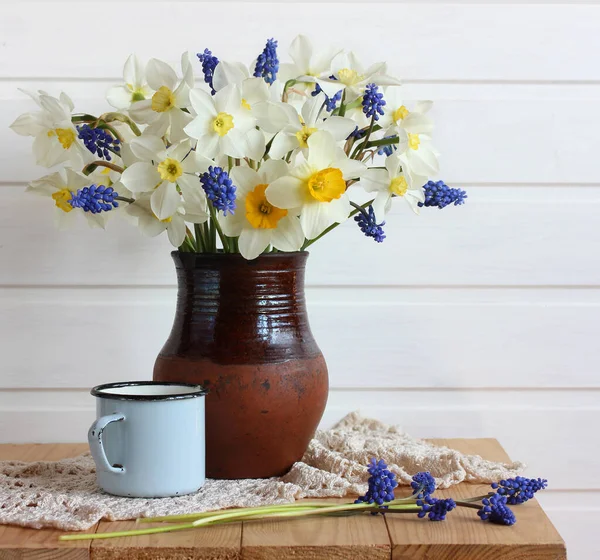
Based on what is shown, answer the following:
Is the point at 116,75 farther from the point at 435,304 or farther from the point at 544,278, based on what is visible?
the point at 544,278

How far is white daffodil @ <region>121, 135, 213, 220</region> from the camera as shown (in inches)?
31.2

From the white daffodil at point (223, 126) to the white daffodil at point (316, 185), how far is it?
0.06 m

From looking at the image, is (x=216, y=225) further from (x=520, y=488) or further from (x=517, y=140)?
(x=517, y=140)

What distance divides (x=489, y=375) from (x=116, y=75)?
0.71 meters

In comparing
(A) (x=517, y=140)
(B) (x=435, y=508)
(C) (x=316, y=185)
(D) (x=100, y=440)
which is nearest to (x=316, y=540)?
(B) (x=435, y=508)

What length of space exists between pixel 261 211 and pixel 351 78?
7.3 inches

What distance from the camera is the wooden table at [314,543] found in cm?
66

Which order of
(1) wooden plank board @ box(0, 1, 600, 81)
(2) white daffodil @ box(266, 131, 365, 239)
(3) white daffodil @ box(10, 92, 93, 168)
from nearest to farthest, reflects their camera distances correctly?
(2) white daffodil @ box(266, 131, 365, 239), (3) white daffodil @ box(10, 92, 93, 168), (1) wooden plank board @ box(0, 1, 600, 81)

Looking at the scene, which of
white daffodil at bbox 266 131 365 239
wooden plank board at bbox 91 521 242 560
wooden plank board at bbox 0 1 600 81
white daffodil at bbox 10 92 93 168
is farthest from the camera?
wooden plank board at bbox 0 1 600 81

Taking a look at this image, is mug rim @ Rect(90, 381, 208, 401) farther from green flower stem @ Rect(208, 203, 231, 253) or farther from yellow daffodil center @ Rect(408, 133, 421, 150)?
yellow daffodil center @ Rect(408, 133, 421, 150)

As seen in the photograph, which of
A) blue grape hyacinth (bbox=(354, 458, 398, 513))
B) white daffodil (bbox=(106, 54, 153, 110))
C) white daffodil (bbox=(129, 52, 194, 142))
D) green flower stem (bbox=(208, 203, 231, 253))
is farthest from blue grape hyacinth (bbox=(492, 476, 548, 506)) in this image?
white daffodil (bbox=(106, 54, 153, 110))

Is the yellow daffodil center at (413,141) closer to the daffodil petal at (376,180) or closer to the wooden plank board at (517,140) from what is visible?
the daffodil petal at (376,180)

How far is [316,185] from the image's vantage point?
0.76 meters

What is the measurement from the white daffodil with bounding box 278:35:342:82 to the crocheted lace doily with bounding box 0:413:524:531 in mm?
434
